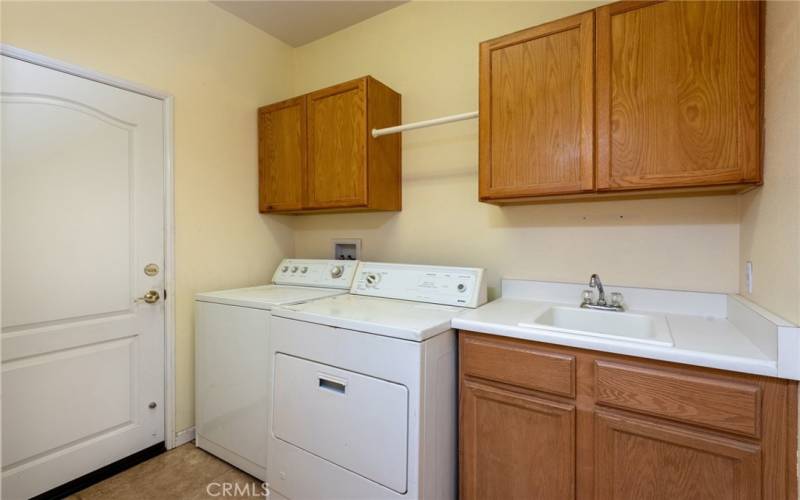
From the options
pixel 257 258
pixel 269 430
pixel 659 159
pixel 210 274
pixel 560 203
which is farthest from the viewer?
pixel 257 258

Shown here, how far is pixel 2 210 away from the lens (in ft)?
4.99

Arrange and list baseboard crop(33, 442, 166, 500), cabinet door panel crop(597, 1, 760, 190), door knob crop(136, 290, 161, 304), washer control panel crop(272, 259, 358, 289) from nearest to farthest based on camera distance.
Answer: cabinet door panel crop(597, 1, 760, 190)
baseboard crop(33, 442, 166, 500)
door knob crop(136, 290, 161, 304)
washer control panel crop(272, 259, 358, 289)

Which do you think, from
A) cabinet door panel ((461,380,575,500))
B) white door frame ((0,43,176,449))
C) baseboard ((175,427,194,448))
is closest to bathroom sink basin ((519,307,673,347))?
cabinet door panel ((461,380,575,500))

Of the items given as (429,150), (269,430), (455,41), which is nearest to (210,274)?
(269,430)

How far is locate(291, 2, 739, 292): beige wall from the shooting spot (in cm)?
155

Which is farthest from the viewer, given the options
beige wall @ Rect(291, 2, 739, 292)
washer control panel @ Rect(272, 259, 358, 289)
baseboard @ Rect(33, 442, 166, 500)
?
washer control panel @ Rect(272, 259, 358, 289)

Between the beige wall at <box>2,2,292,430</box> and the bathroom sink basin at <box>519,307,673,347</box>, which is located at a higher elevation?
the beige wall at <box>2,2,292,430</box>

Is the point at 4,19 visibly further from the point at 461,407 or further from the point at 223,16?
the point at 461,407

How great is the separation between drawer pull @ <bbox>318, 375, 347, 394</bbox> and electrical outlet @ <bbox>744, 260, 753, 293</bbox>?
1543 mm

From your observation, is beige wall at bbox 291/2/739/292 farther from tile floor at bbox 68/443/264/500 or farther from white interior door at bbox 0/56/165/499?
tile floor at bbox 68/443/264/500

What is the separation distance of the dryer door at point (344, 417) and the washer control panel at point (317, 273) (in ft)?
2.36

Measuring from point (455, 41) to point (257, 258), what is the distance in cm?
193

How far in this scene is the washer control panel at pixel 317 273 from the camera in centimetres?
226

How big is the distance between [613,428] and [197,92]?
107 inches
